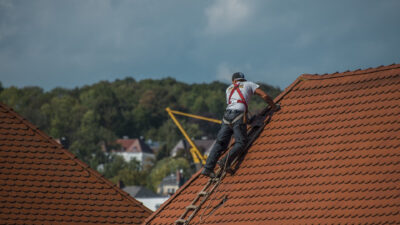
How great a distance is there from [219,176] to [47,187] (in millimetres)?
4402

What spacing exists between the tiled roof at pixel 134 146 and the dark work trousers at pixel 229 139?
16226cm

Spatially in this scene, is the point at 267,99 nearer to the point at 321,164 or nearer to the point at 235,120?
the point at 235,120

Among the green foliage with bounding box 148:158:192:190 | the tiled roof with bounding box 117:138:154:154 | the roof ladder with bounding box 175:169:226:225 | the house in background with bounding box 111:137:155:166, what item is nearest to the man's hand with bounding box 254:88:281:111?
the roof ladder with bounding box 175:169:226:225

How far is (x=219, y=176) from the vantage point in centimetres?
1423

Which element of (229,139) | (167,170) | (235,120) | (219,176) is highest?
(167,170)

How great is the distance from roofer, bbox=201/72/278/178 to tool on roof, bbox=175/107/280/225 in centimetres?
14

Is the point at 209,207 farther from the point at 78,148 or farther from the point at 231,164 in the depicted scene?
the point at 78,148

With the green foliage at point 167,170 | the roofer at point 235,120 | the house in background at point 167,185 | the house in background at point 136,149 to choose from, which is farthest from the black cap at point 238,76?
the house in background at point 136,149

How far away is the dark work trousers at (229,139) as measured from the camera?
14087mm

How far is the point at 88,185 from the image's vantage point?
16.5 metres

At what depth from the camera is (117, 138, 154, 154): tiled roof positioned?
177 metres

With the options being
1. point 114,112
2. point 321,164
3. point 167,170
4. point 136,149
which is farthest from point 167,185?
point 321,164

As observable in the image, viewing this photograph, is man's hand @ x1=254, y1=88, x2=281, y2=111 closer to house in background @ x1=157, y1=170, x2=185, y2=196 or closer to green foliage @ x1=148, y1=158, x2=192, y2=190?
house in background @ x1=157, y1=170, x2=185, y2=196

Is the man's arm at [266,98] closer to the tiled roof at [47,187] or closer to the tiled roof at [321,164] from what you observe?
the tiled roof at [321,164]
